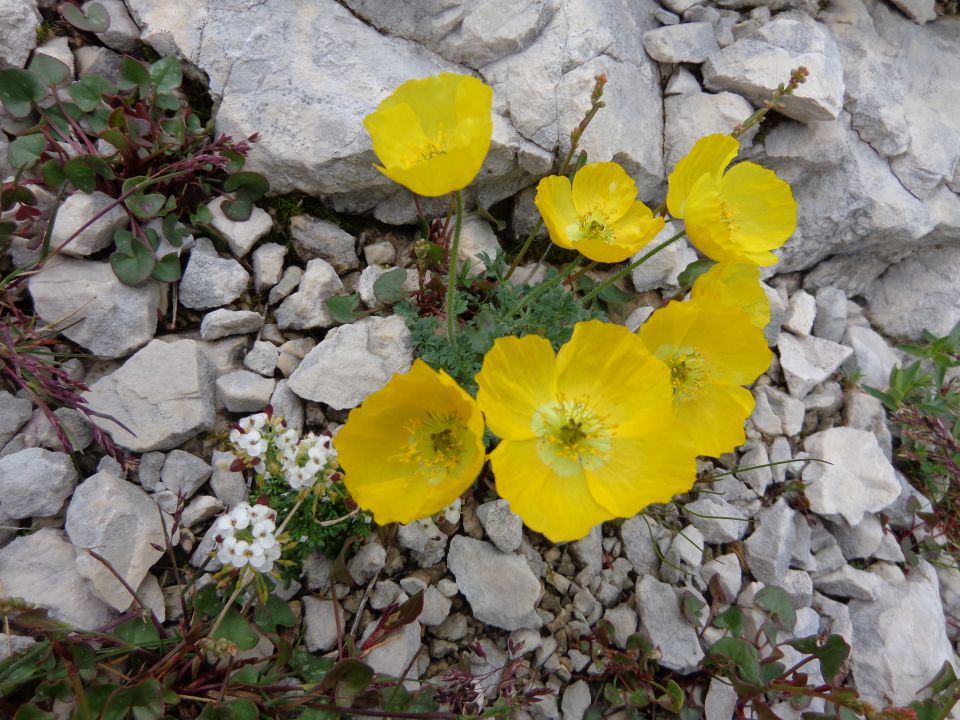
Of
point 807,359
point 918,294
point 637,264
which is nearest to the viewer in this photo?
point 637,264

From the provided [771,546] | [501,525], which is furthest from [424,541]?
[771,546]

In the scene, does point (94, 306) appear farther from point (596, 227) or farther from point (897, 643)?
point (897, 643)

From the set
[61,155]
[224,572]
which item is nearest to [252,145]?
[61,155]

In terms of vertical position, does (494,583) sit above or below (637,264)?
below

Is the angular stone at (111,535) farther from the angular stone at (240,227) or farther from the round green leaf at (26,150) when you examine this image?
the round green leaf at (26,150)

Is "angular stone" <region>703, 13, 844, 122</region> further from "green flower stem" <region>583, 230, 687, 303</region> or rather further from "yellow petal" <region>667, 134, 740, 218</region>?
"green flower stem" <region>583, 230, 687, 303</region>

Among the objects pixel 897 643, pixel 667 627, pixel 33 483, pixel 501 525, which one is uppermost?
pixel 33 483

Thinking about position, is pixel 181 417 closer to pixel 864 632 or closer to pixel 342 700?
pixel 342 700

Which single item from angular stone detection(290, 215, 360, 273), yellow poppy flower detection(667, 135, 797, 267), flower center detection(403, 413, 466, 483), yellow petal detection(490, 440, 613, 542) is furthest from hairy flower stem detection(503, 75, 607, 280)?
yellow petal detection(490, 440, 613, 542)
